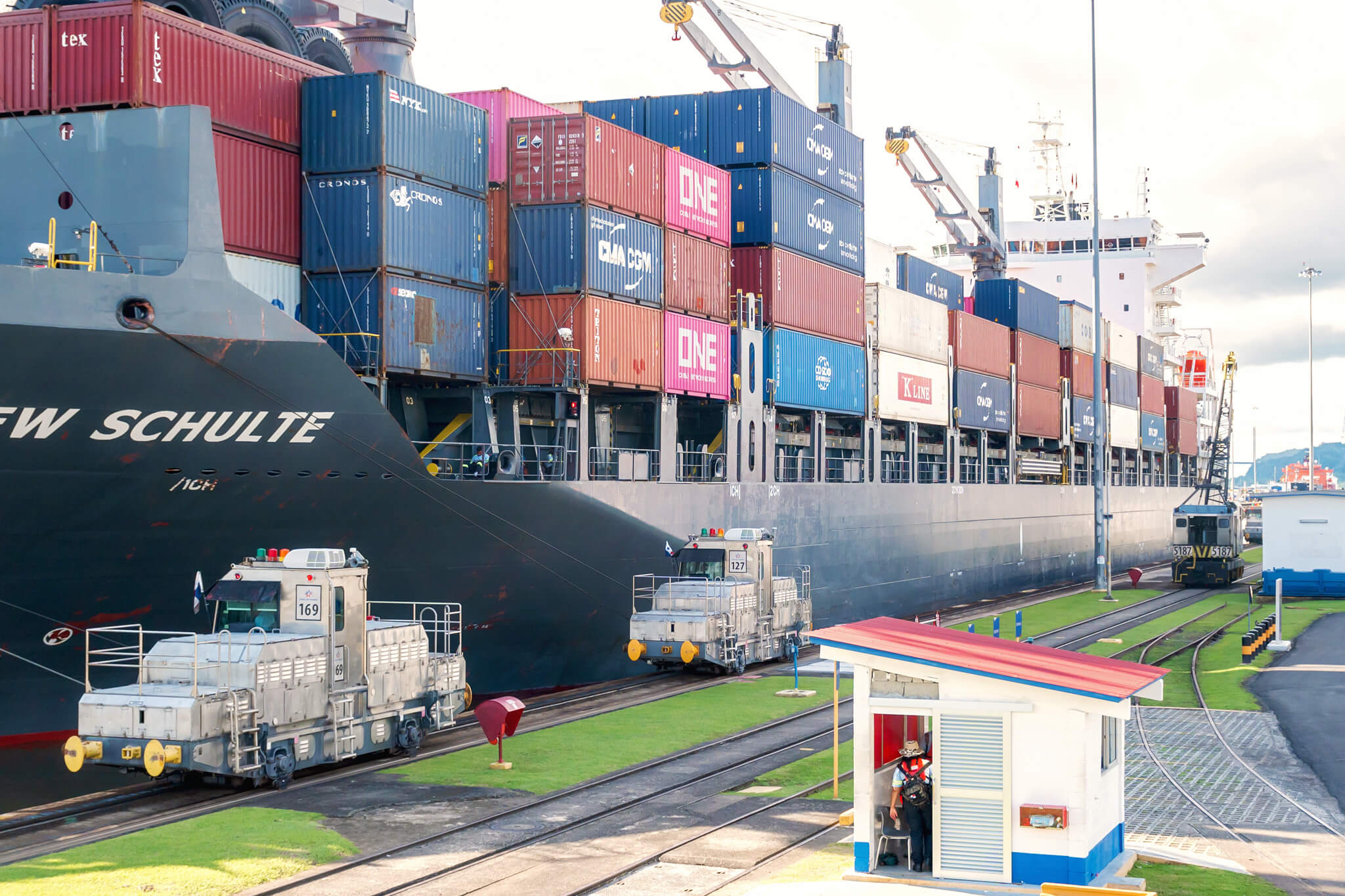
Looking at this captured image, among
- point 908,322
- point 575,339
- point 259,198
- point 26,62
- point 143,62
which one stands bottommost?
point 575,339

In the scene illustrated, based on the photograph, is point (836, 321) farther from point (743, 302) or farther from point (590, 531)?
point (590, 531)

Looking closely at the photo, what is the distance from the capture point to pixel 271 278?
24.8 m

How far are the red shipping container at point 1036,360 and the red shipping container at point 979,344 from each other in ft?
3.88

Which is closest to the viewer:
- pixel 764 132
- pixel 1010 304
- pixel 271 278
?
pixel 271 278

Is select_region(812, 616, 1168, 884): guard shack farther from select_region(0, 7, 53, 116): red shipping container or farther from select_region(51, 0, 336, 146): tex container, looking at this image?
select_region(0, 7, 53, 116): red shipping container

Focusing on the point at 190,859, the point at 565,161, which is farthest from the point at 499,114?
the point at 190,859

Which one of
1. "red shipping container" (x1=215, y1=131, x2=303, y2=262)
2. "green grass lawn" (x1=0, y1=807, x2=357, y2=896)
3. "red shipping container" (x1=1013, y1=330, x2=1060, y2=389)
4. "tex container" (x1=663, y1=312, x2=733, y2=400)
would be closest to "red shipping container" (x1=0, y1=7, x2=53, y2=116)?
"red shipping container" (x1=215, y1=131, x2=303, y2=262)

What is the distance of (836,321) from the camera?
4162cm

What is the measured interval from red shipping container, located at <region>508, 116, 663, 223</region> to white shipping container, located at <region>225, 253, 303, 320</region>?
6.29 metres

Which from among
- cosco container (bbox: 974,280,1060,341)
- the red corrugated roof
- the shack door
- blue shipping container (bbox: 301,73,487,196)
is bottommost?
the shack door

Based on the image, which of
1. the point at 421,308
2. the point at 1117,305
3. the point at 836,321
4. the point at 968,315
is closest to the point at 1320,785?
the point at 421,308

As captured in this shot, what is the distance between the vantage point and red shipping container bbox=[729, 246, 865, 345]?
123 ft

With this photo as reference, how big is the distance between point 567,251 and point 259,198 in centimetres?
717

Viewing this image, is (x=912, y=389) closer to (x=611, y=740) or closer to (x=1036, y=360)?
(x=1036, y=360)
